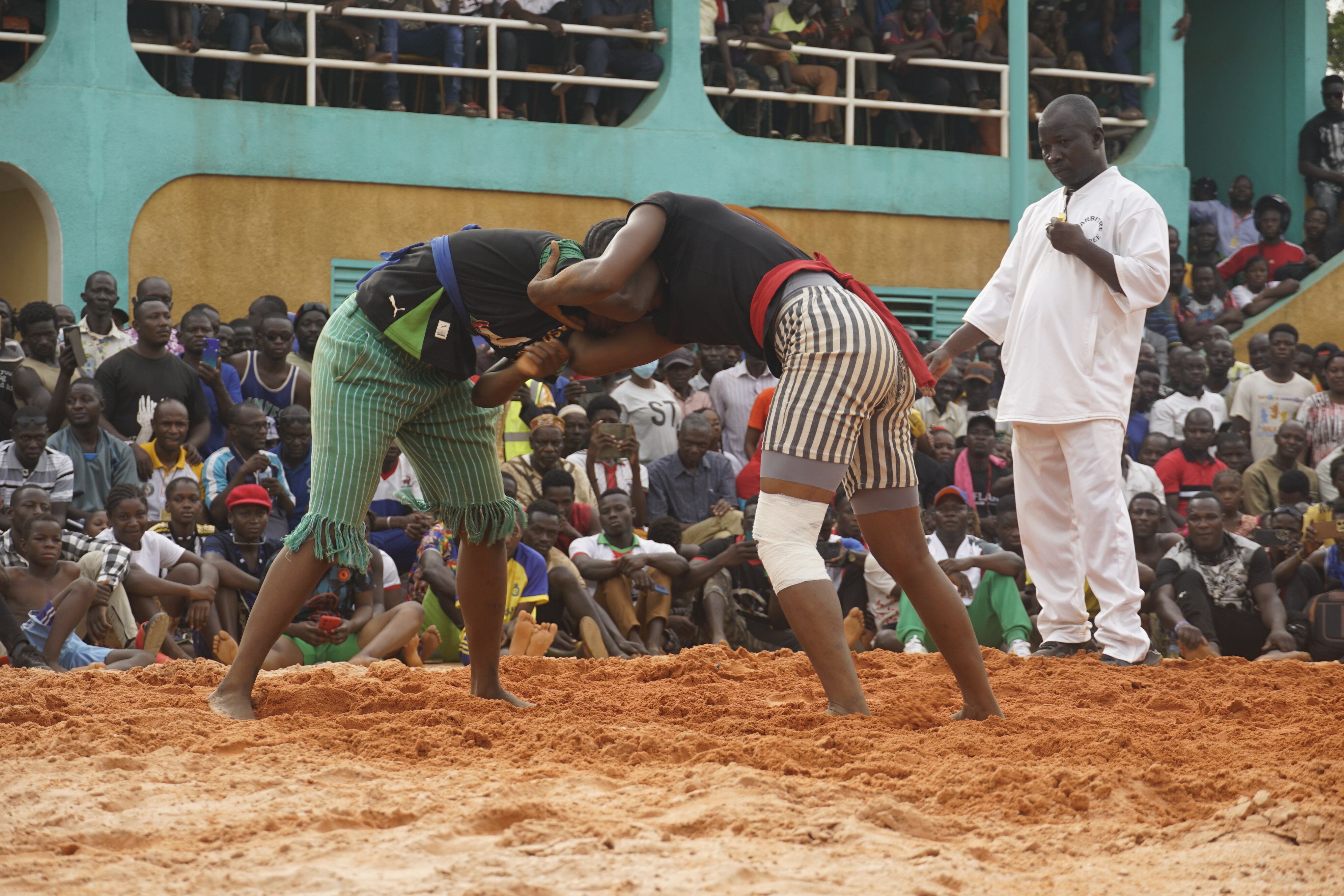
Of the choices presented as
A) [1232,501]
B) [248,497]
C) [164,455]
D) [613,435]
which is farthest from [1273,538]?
[164,455]

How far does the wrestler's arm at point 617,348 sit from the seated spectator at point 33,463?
4733mm

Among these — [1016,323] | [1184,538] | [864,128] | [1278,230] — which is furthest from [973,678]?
[1278,230]

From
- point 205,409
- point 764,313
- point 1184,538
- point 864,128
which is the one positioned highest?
point 864,128

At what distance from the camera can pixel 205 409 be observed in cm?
921

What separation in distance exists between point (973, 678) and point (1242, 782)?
3.49 feet

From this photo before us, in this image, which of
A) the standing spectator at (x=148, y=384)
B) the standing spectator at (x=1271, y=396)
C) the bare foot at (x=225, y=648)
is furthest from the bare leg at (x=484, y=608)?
the standing spectator at (x=1271, y=396)

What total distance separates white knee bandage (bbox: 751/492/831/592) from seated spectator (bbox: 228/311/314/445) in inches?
236

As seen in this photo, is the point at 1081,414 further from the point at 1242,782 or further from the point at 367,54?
the point at 367,54

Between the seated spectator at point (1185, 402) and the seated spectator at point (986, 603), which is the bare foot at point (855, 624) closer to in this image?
the seated spectator at point (986, 603)

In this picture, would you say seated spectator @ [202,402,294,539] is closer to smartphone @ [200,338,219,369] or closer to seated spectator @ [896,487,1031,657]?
smartphone @ [200,338,219,369]

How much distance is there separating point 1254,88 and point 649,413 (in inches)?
436

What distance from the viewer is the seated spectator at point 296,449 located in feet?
29.4

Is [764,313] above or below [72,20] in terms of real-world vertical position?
below

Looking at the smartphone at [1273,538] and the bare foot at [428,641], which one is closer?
the bare foot at [428,641]
